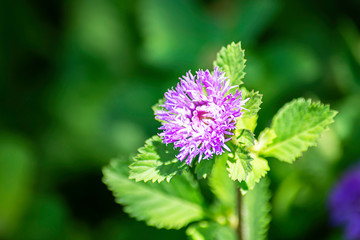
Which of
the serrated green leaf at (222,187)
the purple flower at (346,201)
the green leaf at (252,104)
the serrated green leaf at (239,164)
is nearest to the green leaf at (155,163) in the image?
the serrated green leaf at (239,164)

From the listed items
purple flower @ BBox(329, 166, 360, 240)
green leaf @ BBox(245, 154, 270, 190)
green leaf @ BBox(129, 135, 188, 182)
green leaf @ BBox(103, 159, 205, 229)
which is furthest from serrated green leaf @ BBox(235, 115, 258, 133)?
purple flower @ BBox(329, 166, 360, 240)

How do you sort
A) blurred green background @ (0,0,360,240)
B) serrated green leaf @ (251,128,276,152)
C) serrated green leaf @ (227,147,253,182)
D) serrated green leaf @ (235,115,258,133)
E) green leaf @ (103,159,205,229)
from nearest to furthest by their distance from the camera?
1. serrated green leaf @ (227,147,253,182)
2. serrated green leaf @ (235,115,258,133)
3. serrated green leaf @ (251,128,276,152)
4. green leaf @ (103,159,205,229)
5. blurred green background @ (0,0,360,240)

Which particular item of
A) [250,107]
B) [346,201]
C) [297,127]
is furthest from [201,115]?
[346,201]

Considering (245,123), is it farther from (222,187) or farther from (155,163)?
(222,187)

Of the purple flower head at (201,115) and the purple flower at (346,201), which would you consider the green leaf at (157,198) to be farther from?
the purple flower at (346,201)

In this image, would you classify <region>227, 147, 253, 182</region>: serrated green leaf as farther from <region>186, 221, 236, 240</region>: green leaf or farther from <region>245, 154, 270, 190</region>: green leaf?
<region>186, 221, 236, 240</region>: green leaf

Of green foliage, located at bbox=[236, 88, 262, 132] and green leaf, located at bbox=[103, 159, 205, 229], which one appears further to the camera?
green leaf, located at bbox=[103, 159, 205, 229]
